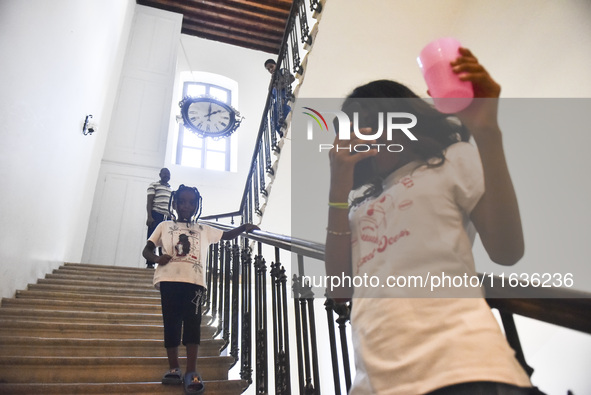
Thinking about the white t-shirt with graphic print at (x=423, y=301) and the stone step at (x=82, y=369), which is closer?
the white t-shirt with graphic print at (x=423, y=301)

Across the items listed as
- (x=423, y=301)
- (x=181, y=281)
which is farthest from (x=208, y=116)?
(x=423, y=301)

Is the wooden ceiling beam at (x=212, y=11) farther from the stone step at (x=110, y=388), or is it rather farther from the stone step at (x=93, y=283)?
the stone step at (x=110, y=388)

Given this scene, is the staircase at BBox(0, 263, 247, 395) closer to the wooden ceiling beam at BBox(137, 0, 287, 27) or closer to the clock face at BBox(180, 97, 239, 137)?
the clock face at BBox(180, 97, 239, 137)

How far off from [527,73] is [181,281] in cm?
408

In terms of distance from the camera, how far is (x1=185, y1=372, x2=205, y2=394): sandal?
1973mm

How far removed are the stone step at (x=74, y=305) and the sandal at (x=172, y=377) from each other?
1229 mm

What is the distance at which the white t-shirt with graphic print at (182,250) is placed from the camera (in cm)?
221

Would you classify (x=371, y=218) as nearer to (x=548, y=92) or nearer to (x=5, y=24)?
(x=5, y=24)

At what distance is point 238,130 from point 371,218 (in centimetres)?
817

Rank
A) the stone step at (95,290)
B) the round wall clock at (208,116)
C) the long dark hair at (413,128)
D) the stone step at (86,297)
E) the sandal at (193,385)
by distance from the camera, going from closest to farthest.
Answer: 1. the long dark hair at (413,128)
2. the sandal at (193,385)
3. the stone step at (86,297)
4. the stone step at (95,290)
5. the round wall clock at (208,116)

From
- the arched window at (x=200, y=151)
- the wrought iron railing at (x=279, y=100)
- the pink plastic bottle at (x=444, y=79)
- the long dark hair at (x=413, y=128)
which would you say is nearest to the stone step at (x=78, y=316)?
the wrought iron railing at (x=279, y=100)

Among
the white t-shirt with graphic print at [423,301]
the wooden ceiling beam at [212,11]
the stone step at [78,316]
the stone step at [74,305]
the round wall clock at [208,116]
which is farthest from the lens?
the wooden ceiling beam at [212,11]

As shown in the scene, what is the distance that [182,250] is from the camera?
227 centimetres

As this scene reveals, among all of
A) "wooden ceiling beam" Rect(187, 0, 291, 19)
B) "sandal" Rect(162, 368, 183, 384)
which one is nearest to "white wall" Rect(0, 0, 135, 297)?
"sandal" Rect(162, 368, 183, 384)
